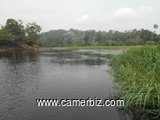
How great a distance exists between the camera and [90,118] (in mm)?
10328

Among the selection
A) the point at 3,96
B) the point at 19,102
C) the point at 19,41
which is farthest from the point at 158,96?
the point at 19,41

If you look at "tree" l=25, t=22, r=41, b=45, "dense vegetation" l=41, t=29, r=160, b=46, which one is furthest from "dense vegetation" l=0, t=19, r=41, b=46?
"dense vegetation" l=41, t=29, r=160, b=46

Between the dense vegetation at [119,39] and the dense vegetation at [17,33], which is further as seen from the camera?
the dense vegetation at [119,39]

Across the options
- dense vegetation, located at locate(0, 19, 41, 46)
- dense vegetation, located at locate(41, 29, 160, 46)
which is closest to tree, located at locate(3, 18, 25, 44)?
dense vegetation, located at locate(0, 19, 41, 46)

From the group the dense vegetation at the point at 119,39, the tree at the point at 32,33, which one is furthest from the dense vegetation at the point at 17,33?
the dense vegetation at the point at 119,39

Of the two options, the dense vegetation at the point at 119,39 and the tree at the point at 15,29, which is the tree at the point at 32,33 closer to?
the tree at the point at 15,29

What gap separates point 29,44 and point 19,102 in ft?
272

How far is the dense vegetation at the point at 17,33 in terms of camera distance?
78469 mm

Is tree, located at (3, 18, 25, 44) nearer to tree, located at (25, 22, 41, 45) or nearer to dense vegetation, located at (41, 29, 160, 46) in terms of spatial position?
tree, located at (25, 22, 41, 45)

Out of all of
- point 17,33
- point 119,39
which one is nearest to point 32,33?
point 17,33

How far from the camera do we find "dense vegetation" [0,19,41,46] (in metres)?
78.5

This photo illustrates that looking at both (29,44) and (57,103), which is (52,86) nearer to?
(57,103)

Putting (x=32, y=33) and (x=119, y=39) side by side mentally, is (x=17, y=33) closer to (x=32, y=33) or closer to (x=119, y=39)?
(x=32, y=33)

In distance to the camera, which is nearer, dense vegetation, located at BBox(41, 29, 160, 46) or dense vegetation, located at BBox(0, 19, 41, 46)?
dense vegetation, located at BBox(0, 19, 41, 46)
